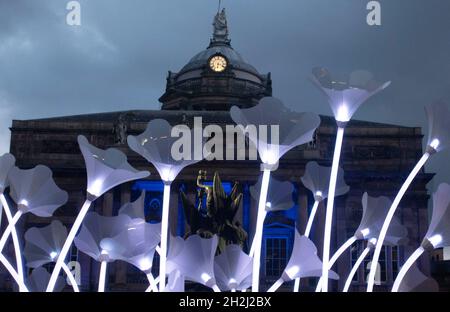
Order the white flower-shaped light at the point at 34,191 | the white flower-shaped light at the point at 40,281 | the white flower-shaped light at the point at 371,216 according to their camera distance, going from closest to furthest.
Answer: the white flower-shaped light at the point at 34,191 < the white flower-shaped light at the point at 371,216 < the white flower-shaped light at the point at 40,281

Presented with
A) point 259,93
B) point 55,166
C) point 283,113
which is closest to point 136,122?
point 55,166

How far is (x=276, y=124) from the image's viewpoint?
22.9 metres

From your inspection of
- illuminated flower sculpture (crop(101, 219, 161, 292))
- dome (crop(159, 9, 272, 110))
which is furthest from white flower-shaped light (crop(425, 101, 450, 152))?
dome (crop(159, 9, 272, 110))

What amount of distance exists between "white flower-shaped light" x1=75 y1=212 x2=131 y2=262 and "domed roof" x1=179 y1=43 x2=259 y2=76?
4824cm

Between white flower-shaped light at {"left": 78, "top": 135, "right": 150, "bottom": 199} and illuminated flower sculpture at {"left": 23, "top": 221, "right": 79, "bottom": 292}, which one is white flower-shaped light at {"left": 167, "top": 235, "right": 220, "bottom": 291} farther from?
illuminated flower sculpture at {"left": 23, "top": 221, "right": 79, "bottom": 292}

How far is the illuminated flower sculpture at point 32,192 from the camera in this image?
87.2ft

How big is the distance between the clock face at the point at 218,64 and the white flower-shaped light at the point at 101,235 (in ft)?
155

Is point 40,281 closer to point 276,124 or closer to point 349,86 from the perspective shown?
point 276,124

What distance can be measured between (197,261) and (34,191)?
28.1ft

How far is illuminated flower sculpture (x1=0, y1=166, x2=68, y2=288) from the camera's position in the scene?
2658 centimetres

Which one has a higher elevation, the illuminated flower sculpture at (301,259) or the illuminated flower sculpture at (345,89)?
the illuminated flower sculpture at (345,89)

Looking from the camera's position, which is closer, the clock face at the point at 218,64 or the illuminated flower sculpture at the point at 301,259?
the illuminated flower sculpture at the point at 301,259

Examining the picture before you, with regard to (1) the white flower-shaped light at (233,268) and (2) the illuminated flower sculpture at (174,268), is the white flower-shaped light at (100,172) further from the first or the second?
(1) the white flower-shaped light at (233,268)

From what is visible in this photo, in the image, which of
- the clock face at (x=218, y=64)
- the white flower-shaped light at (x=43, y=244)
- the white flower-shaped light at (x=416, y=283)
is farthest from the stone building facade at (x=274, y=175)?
the white flower-shaped light at (x=416, y=283)
